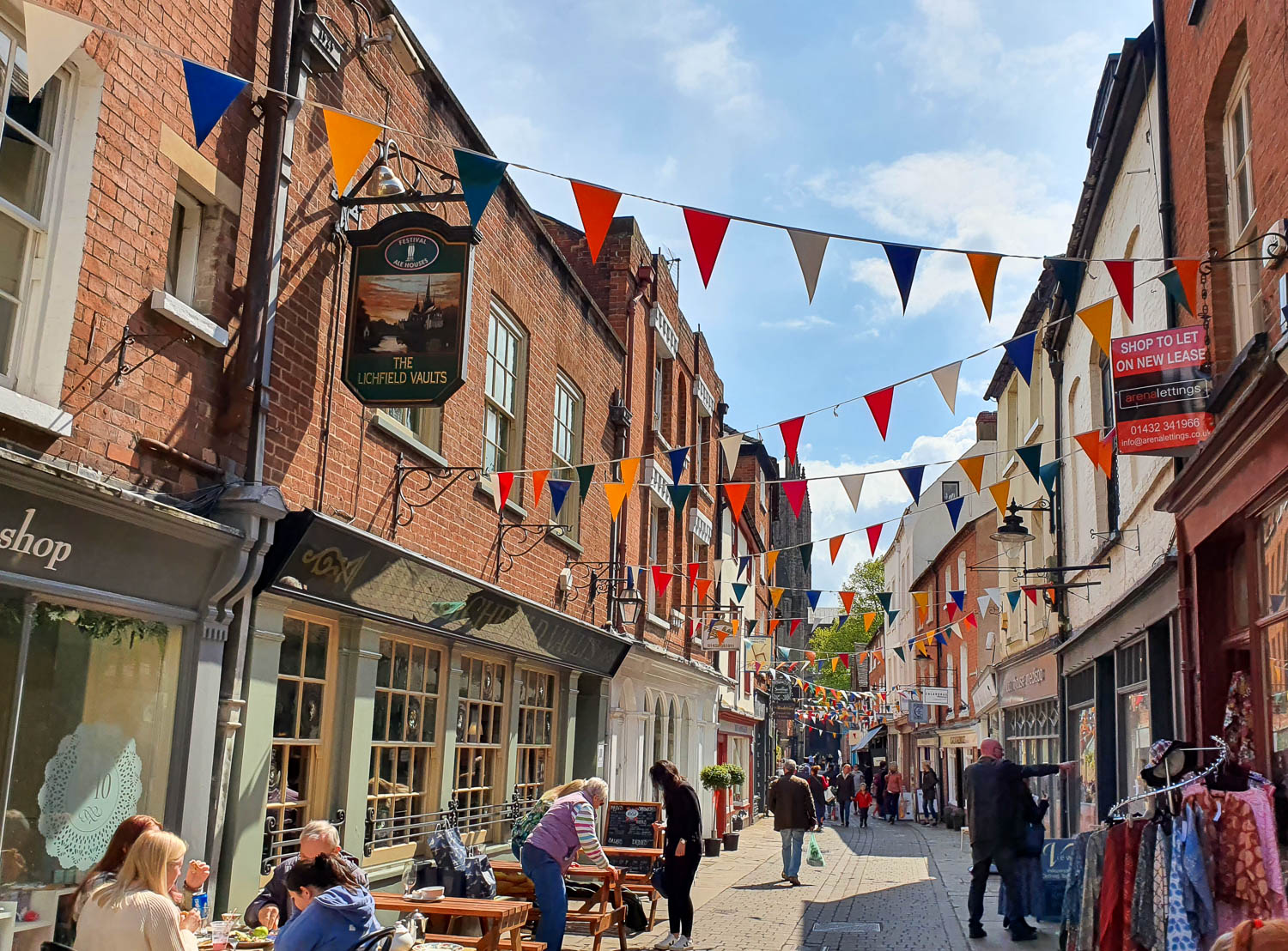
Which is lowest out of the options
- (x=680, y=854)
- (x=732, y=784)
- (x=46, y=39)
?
(x=732, y=784)

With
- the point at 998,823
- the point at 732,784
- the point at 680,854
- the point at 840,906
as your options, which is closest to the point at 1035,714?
the point at 732,784

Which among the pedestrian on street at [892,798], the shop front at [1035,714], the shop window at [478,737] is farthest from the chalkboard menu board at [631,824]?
the pedestrian on street at [892,798]

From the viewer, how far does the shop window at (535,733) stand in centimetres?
1280

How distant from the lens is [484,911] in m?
6.77

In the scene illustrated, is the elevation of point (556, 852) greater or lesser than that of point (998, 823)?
lesser

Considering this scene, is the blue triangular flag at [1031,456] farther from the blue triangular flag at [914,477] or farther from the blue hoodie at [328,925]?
the blue hoodie at [328,925]

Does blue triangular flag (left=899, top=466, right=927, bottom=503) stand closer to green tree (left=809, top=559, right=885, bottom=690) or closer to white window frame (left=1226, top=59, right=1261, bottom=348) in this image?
white window frame (left=1226, top=59, right=1261, bottom=348)

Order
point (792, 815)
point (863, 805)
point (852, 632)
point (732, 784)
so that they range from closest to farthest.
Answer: point (792, 815) → point (732, 784) → point (863, 805) → point (852, 632)

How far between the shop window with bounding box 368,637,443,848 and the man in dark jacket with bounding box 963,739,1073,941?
16.2ft

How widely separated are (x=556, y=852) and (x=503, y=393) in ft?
17.2

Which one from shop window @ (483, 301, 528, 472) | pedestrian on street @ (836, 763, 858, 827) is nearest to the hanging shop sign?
shop window @ (483, 301, 528, 472)

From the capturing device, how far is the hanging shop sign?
755 centimetres

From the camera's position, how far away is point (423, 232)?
777 centimetres

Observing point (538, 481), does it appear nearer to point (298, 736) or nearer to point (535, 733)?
point (535, 733)
